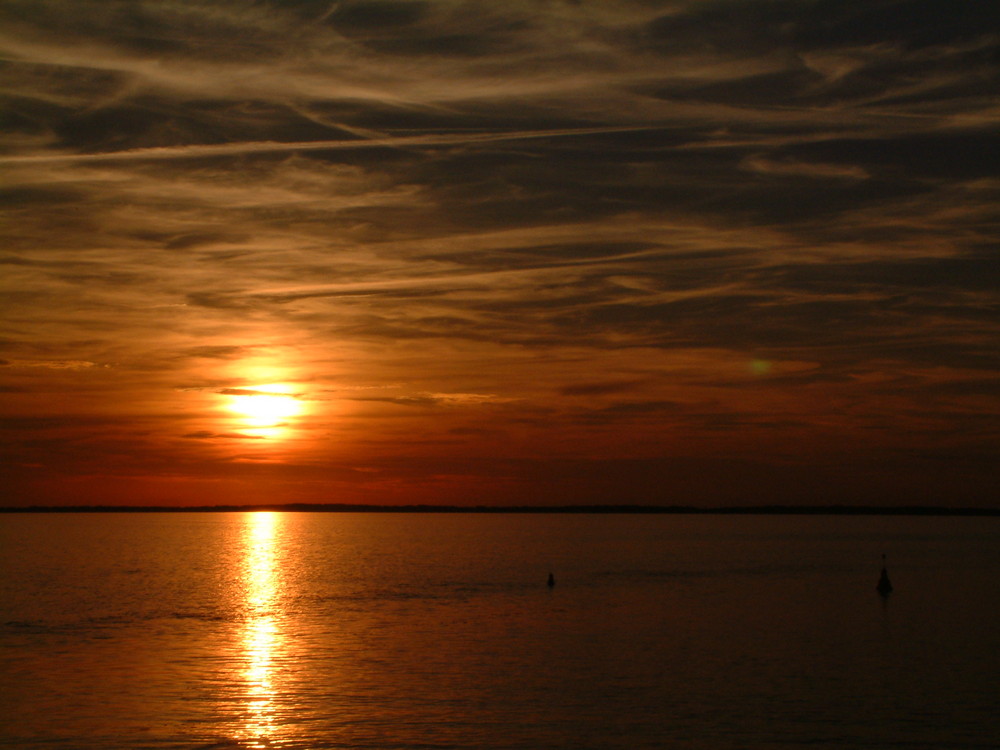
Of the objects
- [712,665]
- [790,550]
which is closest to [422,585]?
[712,665]

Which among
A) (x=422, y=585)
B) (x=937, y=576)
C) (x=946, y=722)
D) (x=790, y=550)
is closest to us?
(x=946, y=722)

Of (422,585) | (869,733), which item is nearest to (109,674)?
(869,733)

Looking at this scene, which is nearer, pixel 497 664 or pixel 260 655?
pixel 497 664

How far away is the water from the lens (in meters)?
32.8

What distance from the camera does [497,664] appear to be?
4556 centimetres

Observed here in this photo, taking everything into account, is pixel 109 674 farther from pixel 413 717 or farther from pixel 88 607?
pixel 88 607

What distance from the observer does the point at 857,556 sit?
493 ft

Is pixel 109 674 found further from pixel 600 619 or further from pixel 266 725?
pixel 600 619

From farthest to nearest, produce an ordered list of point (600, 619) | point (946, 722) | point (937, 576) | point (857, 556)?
point (857, 556)
point (937, 576)
point (600, 619)
point (946, 722)

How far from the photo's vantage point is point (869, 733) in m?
32.7

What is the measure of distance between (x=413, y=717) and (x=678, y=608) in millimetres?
37881

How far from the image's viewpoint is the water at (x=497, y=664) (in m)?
32.8

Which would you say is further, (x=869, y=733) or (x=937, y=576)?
(x=937, y=576)

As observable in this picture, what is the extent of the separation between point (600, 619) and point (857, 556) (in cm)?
9941
